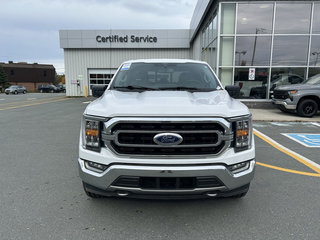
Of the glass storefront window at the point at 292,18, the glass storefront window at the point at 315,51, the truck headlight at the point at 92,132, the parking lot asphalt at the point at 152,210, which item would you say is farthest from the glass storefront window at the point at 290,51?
the truck headlight at the point at 92,132

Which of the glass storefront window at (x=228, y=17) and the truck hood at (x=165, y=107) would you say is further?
the glass storefront window at (x=228, y=17)

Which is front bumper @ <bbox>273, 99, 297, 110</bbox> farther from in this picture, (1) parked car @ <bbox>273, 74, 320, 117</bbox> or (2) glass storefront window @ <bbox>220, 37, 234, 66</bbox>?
(2) glass storefront window @ <bbox>220, 37, 234, 66</bbox>

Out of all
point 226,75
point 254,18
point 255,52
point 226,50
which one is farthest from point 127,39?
point 255,52

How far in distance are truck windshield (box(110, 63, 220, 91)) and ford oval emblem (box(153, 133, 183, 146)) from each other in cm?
135

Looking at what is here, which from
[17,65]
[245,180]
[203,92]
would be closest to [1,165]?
[203,92]

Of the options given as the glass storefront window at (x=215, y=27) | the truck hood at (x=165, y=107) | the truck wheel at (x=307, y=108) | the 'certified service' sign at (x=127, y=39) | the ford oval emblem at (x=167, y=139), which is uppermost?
the 'certified service' sign at (x=127, y=39)

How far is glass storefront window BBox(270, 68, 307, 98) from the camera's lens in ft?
42.0

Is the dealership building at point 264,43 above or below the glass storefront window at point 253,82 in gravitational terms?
above

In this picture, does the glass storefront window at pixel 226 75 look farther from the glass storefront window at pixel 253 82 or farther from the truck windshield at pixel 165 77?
the truck windshield at pixel 165 77

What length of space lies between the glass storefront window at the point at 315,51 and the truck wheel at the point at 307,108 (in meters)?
3.99

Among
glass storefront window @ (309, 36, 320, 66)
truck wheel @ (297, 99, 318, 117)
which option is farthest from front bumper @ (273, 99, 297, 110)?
glass storefront window @ (309, 36, 320, 66)

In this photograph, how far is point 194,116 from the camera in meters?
2.49

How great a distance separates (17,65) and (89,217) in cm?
8233

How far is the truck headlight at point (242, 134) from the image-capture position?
8.64ft
